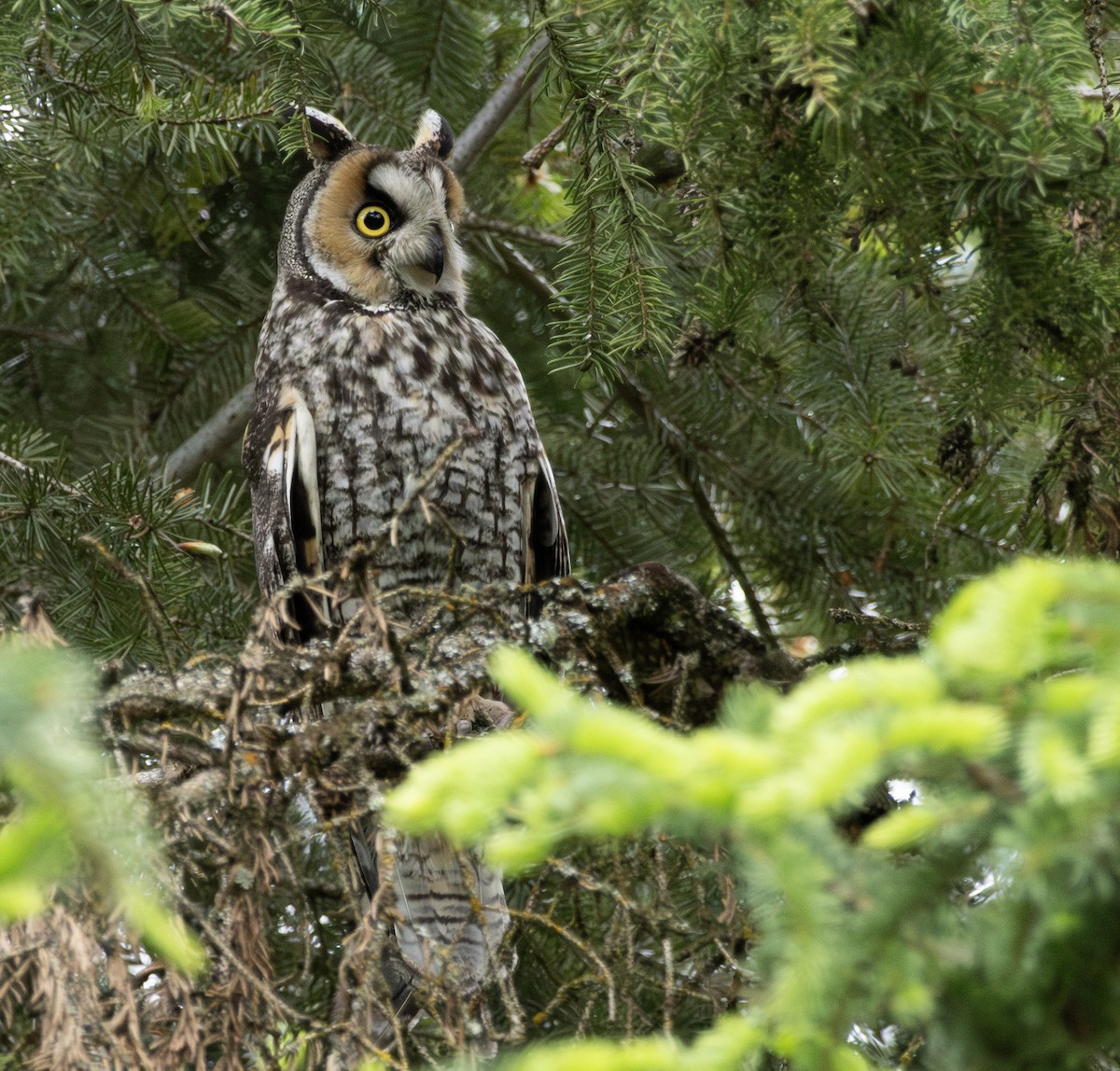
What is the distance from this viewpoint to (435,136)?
2.96m

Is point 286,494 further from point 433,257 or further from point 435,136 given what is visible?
point 435,136

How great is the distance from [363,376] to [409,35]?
42.6 inches

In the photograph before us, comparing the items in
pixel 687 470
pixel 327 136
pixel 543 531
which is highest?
pixel 327 136

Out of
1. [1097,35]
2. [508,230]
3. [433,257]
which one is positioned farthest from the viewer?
[508,230]

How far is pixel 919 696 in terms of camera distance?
30.4 inches

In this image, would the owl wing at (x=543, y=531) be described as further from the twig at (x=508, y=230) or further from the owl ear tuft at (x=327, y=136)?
the owl ear tuft at (x=327, y=136)

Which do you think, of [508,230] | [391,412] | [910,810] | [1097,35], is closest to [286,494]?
[391,412]

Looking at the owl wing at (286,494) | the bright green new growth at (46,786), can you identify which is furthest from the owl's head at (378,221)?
the bright green new growth at (46,786)

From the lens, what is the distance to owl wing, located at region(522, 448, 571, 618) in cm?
279

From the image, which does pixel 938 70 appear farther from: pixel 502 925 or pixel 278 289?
pixel 278 289

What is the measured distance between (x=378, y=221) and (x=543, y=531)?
86 cm

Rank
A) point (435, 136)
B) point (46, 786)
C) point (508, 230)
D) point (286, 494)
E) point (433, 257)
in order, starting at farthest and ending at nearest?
point (508, 230), point (435, 136), point (433, 257), point (286, 494), point (46, 786)

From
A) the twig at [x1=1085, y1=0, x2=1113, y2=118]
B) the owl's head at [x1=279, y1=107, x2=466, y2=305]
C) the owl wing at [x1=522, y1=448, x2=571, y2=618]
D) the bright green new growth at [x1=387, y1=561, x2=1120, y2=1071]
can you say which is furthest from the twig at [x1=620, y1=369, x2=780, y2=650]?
the bright green new growth at [x1=387, y1=561, x2=1120, y2=1071]

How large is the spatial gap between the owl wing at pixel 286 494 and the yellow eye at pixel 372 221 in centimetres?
48
